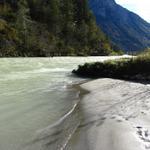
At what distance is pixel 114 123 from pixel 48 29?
11257 centimetres

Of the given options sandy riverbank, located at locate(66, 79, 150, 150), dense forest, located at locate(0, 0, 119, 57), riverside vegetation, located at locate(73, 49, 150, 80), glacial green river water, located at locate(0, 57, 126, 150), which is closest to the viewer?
sandy riverbank, located at locate(66, 79, 150, 150)

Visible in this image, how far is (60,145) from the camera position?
12094 millimetres

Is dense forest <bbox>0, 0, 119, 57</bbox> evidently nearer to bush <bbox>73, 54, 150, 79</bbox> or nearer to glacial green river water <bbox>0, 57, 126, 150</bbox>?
bush <bbox>73, 54, 150, 79</bbox>

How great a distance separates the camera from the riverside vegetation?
3675cm

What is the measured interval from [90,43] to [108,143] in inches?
5187

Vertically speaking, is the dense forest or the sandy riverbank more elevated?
the dense forest

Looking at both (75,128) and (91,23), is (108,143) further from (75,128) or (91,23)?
(91,23)

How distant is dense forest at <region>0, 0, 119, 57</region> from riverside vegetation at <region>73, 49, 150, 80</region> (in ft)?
161

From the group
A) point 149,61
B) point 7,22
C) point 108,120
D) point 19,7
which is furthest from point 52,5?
point 108,120

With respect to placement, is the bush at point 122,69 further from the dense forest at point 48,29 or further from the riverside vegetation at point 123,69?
the dense forest at point 48,29

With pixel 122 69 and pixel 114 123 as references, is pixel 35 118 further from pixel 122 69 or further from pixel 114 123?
pixel 122 69

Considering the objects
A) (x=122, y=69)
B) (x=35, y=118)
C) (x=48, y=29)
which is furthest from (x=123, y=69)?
(x=48, y=29)

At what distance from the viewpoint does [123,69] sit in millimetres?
38062

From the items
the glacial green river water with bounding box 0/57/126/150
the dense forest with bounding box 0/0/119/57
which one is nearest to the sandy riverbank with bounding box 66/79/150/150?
the glacial green river water with bounding box 0/57/126/150
